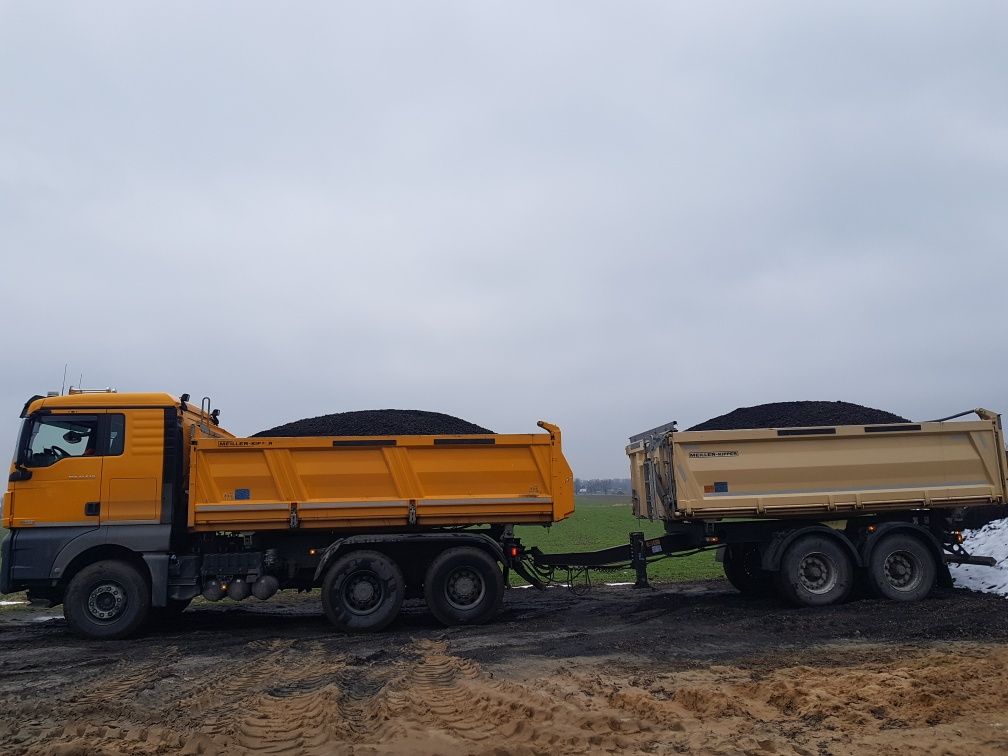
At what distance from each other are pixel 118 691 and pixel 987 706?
7358mm

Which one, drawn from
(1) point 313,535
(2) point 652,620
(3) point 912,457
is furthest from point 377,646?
(3) point 912,457

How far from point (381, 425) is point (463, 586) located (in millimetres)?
2904

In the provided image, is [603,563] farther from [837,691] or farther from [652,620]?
[837,691]

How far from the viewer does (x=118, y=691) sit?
22.6 feet

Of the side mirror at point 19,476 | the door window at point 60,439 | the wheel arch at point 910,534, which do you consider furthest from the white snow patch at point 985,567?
the side mirror at point 19,476

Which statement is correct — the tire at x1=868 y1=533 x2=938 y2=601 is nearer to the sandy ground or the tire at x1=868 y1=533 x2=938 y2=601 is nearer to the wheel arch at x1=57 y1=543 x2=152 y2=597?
the sandy ground

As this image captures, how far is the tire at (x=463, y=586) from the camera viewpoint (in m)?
9.80

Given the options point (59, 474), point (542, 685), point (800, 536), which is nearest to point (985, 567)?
point (800, 536)

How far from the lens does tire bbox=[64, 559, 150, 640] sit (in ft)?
30.7

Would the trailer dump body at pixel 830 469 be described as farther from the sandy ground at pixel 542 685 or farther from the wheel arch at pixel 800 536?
the sandy ground at pixel 542 685

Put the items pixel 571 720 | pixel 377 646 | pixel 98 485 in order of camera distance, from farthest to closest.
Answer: pixel 98 485 → pixel 377 646 → pixel 571 720

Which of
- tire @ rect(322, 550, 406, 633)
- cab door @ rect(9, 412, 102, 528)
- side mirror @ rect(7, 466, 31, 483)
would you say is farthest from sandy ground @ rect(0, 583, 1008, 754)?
side mirror @ rect(7, 466, 31, 483)

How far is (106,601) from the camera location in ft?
31.0

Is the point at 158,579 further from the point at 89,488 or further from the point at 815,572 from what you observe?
the point at 815,572
